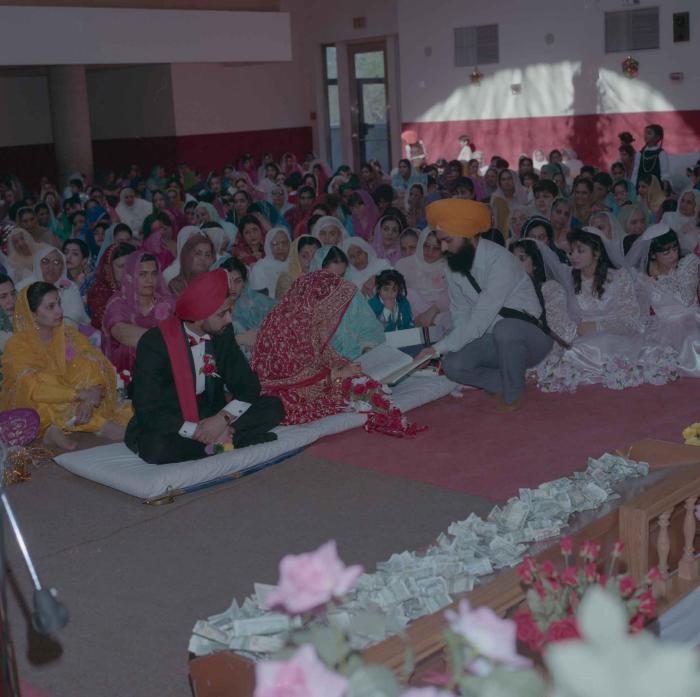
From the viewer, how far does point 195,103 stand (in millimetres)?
15438

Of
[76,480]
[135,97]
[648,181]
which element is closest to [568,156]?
[648,181]

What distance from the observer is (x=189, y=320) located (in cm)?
437

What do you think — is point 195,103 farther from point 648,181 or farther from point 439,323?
point 439,323

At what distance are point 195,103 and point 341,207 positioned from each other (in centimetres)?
713

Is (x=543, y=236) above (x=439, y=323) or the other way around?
above

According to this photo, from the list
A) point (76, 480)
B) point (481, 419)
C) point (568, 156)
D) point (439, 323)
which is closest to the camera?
point (76, 480)

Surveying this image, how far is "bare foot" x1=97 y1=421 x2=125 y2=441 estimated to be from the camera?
16.5 feet

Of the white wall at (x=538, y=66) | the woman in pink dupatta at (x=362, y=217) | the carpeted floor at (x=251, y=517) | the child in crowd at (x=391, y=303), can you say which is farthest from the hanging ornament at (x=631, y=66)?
the carpeted floor at (x=251, y=517)

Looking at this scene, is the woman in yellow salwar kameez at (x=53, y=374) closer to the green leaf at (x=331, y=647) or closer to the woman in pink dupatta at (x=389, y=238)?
the woman in pink dupatta at (x=389, y=238)

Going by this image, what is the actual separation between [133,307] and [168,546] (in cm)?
201

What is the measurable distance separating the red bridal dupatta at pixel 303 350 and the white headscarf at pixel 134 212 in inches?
214

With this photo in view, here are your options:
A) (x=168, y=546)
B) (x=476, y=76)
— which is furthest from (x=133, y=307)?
(x=476, y=76)

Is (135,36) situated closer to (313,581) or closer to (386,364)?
(386,364)

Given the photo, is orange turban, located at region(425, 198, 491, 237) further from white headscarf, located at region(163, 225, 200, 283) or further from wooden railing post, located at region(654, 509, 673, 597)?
wooden railing post, located at region(654, 509, 673, 597)
